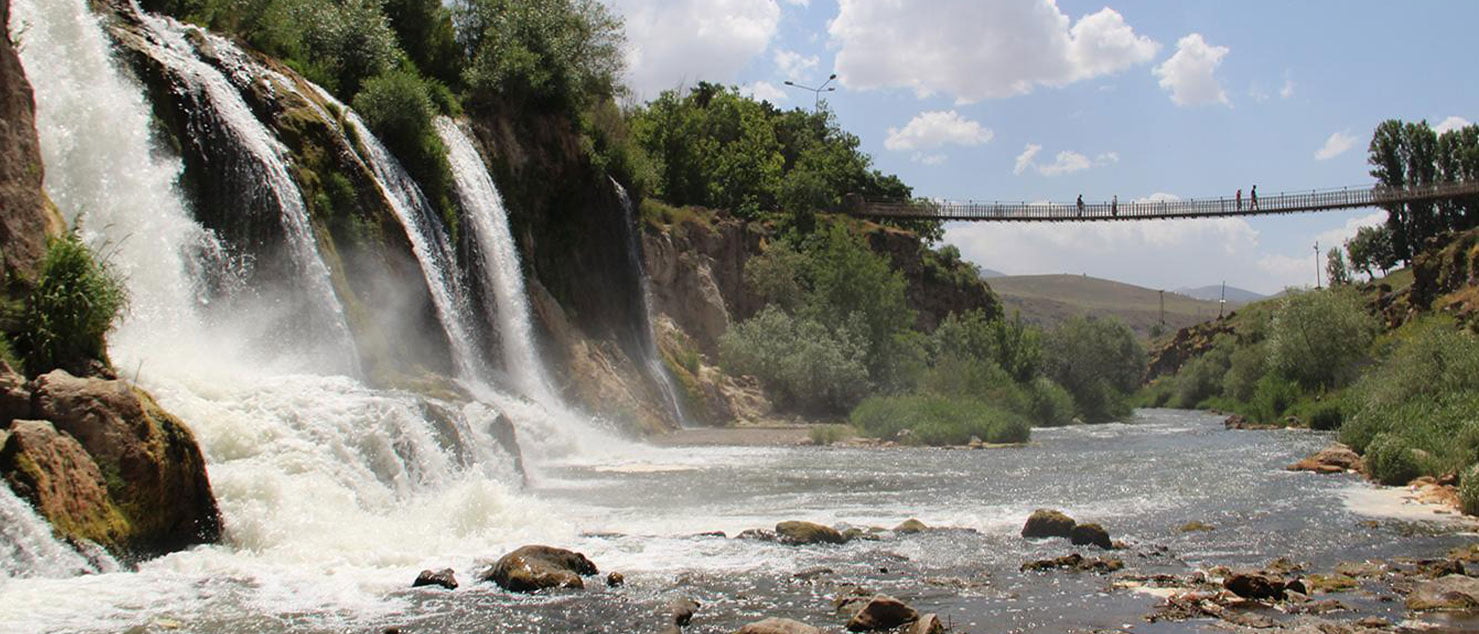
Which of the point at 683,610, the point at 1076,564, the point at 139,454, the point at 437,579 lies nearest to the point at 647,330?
the point at 1076,564

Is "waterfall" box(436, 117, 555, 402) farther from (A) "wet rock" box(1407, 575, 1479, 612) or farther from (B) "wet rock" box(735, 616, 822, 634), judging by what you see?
(A) "wet rock" box(1407, 575, 1479, 612)

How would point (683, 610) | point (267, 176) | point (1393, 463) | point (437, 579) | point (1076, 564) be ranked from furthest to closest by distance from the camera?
1. point (1393, 463)
2. point (267, 176)
3. point (1076, 564)
4. point (437, 579)
5. point (683, 610)

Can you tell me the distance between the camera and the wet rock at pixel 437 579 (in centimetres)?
1296

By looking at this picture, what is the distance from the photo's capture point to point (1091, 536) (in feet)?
55.5

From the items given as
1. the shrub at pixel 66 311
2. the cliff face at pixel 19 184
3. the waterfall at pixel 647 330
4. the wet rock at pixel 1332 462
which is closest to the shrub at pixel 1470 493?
the wet rock at pixel 1332 462

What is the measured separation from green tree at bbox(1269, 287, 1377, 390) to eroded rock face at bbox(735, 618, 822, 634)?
51.2m

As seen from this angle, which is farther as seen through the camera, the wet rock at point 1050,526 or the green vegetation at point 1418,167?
the green vegetation at point 1418,167

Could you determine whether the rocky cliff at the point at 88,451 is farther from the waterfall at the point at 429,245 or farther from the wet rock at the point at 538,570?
the waterfall at the point at 429,245

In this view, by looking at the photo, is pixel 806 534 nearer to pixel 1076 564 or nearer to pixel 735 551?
pixel 735 551

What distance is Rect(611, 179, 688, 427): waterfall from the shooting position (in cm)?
4684

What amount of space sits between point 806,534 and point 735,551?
1440mm

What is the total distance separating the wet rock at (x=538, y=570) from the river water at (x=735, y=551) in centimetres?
26

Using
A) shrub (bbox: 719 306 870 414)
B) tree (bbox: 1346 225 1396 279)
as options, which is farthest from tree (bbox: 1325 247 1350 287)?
shrub (bbox: 719 306 870 414)

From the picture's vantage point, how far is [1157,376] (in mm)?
122625
